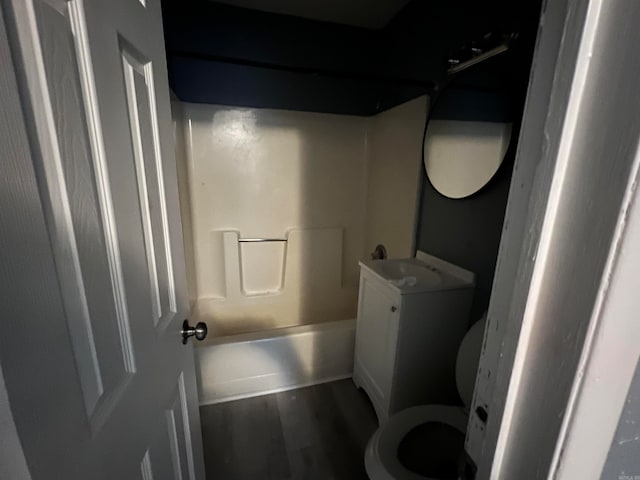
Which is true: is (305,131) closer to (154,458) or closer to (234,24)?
(234,24)

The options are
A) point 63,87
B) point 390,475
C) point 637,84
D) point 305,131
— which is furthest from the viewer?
point 305,131

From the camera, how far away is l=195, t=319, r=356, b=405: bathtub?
1757mm

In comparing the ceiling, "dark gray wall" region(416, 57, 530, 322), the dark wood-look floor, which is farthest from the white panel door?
the ceiling

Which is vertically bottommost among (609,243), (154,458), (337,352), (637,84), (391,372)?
(337,352)

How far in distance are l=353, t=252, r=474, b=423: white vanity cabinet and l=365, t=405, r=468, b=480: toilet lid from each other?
262 mm

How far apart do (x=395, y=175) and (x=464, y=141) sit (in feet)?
2.22

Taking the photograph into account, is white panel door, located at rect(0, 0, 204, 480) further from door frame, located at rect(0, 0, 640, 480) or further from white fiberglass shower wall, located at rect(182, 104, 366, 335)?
white fiberglass shower wall, located at rect(182, 104, 366, 335)

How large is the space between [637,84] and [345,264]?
98.7 inches

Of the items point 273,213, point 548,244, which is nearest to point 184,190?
point 273,213

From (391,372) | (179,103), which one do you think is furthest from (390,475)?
(179,103)

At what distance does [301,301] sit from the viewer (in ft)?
8.91

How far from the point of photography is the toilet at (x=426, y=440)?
1012mm

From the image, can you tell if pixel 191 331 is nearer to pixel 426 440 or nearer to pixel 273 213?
pixel 426 440

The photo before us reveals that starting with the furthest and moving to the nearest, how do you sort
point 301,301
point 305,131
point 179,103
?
point 301,301 → point 305,131 → point 179,103
